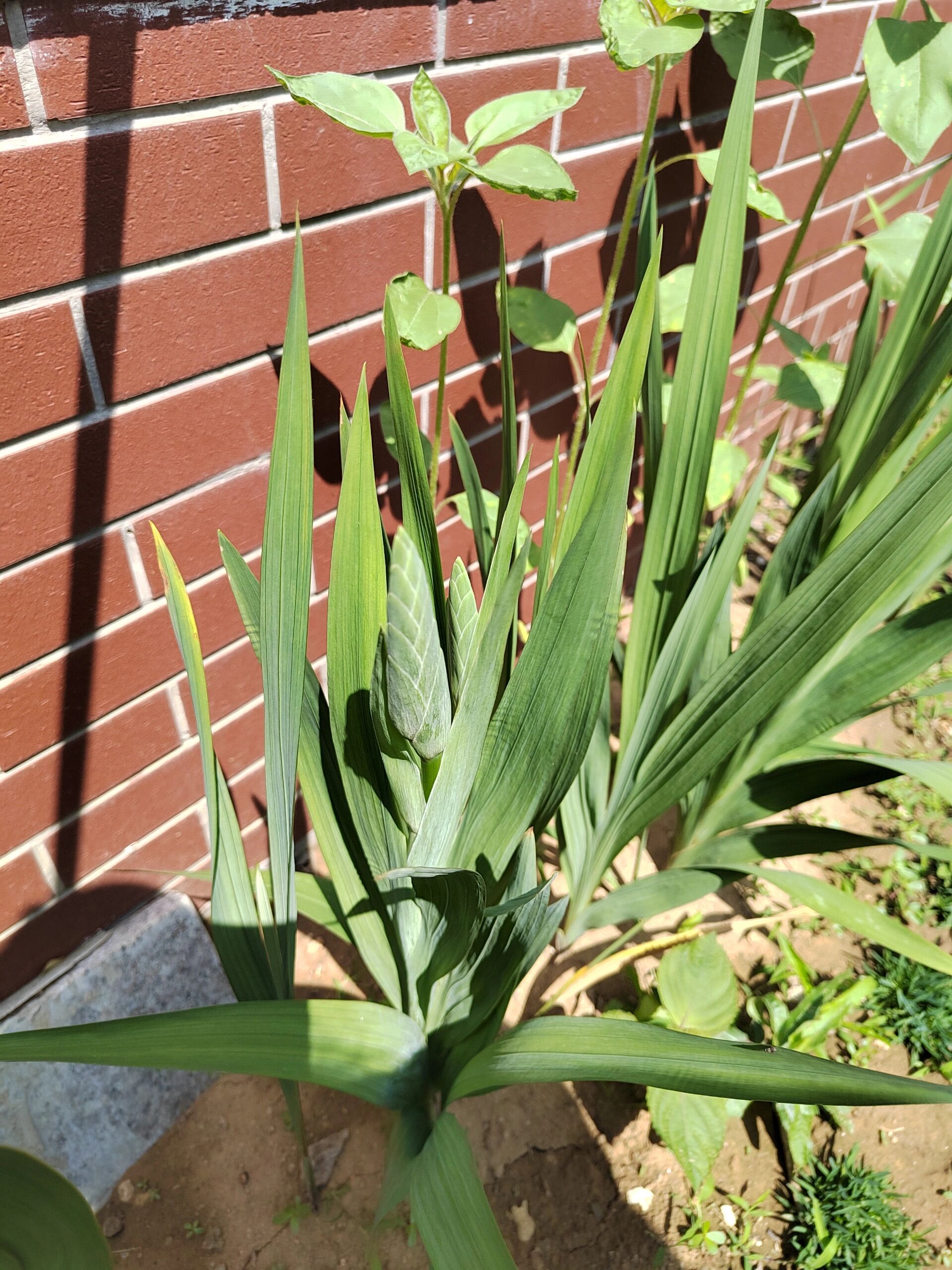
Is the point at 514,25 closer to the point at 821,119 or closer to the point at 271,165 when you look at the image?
the point at 271,165

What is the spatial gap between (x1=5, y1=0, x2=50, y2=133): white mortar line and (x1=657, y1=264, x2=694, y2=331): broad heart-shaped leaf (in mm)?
825

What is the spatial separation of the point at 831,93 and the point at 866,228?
1.85ft

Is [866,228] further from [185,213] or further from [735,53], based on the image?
[185,213]

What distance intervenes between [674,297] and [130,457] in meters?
0.84

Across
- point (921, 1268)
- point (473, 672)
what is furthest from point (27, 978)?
point (921, 1268)

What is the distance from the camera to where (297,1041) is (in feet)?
2.10

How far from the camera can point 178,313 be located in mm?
891

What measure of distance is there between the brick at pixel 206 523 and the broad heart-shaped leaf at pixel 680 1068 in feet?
2.04

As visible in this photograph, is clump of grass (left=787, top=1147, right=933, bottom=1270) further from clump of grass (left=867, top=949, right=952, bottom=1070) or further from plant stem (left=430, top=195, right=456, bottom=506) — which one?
plant stem (left=430, top=195, right=456, bottom=506)

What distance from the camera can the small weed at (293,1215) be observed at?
1.07 meters

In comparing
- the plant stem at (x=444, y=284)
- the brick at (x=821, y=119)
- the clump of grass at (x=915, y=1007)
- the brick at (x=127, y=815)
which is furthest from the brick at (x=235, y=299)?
the clump of grass at (x=915, y=1007)

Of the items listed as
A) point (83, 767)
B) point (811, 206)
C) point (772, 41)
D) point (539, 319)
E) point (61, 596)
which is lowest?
point (83, 767)

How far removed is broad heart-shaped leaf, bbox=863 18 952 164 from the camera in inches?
40.3

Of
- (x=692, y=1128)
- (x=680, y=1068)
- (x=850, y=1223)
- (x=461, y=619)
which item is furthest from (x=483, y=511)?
(x=850, y=1223)
